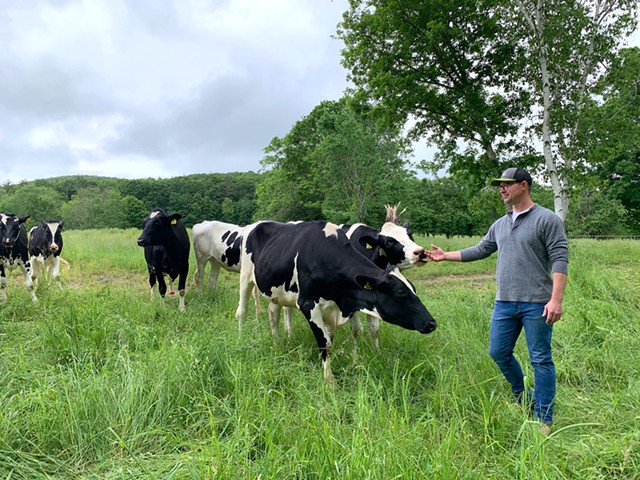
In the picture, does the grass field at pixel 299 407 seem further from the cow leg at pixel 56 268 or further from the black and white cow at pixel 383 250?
the cow leg at pixel 56 268

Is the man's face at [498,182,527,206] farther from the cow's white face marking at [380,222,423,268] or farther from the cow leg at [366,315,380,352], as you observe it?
the cow leg at [366,315,380,352]

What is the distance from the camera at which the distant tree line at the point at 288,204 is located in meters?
23.6

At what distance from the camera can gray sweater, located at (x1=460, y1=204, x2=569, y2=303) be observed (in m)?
2.78

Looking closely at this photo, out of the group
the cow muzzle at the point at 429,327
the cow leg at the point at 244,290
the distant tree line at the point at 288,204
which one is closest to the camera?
the cow muzzle at the point at 429,327

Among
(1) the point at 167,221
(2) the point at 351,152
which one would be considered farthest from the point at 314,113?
(1) the point at 167,221

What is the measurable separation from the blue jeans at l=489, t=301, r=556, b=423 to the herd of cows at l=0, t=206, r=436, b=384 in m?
0.58

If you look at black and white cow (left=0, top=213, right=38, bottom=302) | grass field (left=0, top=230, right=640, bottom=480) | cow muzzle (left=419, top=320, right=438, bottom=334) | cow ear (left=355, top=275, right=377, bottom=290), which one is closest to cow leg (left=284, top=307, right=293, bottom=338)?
grass field (left=0, top=230, right=640, bottom=480)

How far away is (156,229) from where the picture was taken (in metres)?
7.51

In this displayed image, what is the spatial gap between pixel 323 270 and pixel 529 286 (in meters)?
1.99

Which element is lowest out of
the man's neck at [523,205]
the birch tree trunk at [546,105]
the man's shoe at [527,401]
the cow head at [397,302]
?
the man's shoe at [527,401]

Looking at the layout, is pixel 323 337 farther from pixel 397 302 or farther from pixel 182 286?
pixel 182 286

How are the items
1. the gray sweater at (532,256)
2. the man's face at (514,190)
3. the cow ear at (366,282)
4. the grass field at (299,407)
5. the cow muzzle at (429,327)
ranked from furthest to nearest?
the cow ear at (366,282)
the cow muzzle at (429,327)
the man's face at (514,190)
the gray sweater at (532,256)
the grass field at (299,407)

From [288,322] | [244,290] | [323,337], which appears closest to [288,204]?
[244,290]

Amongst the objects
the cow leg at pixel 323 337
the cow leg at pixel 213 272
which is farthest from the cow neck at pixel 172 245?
the cow leg at pixel 323 337
